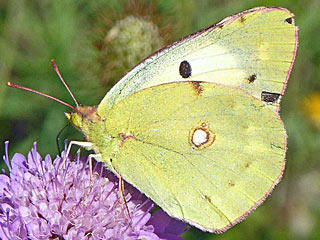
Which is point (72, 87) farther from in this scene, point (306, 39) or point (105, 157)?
point (306, 39)

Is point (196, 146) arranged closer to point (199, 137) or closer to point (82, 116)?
point (199, 137)

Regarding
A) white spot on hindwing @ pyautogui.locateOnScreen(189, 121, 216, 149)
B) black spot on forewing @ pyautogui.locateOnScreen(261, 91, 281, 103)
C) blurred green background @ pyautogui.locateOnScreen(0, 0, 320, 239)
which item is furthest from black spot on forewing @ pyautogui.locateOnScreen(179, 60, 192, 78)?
blurred green background @ pyautogui.locateOnScreen(0, 0, 320, 239)

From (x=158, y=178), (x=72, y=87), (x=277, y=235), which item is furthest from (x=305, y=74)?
(x=158, y=178)

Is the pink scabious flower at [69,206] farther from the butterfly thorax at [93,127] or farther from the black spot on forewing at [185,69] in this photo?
the black spot on forewing at [185,69]

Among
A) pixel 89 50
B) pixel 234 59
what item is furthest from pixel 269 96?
pixel 89 50

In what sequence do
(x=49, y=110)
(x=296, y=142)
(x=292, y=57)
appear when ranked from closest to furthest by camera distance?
(x=292, y=57) < (x=49, y=110) < (x=296, y=142)

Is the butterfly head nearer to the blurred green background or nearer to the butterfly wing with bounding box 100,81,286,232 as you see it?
Answer: the butterfly wing with bounding box 100,81,286,232

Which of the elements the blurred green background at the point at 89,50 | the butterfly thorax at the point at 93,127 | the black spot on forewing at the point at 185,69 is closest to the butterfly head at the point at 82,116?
the butterfly thorax at the point at 93,127
